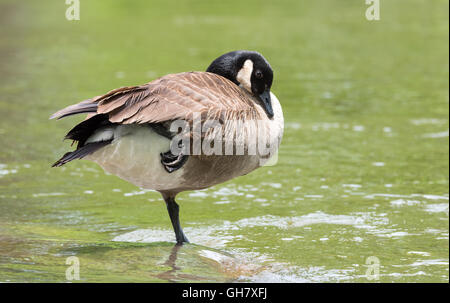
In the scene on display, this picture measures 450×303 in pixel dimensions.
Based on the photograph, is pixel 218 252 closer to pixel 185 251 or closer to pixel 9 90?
pixel 185 251

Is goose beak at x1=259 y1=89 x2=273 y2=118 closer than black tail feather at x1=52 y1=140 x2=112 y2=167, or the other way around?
black tail feather at x1=52 y1=140 x2=112 y2=167

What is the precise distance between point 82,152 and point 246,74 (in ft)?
5.38

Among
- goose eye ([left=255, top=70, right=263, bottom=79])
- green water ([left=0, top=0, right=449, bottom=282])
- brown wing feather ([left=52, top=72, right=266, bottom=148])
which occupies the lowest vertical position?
green water ([left=0, top=0, right=449, bottom=282])

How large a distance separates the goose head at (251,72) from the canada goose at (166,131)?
10.6 inches

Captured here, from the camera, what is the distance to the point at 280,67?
14.8 metres

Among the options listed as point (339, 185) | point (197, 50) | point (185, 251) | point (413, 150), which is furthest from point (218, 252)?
point (197, 50)

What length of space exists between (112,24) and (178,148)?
16900 millimetres

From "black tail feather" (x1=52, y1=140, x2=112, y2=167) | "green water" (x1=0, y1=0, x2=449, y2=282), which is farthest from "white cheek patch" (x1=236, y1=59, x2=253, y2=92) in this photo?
"black tail feather" (x1=52, y1=140, x2=112, y2=167)

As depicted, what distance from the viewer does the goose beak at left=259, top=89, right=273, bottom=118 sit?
585 centimetres

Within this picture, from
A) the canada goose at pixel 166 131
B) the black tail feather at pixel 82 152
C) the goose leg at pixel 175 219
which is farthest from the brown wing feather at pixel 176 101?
the goose leg at pixel 175 219

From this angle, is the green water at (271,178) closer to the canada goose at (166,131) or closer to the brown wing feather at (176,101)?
the canada goose at (166,131)

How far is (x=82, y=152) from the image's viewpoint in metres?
4.98

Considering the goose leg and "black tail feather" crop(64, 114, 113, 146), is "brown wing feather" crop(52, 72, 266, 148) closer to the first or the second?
"black tail feather" crop(64, 114, 113, 146)

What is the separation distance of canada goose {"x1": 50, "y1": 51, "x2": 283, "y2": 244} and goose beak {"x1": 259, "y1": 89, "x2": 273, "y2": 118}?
0.44ft
